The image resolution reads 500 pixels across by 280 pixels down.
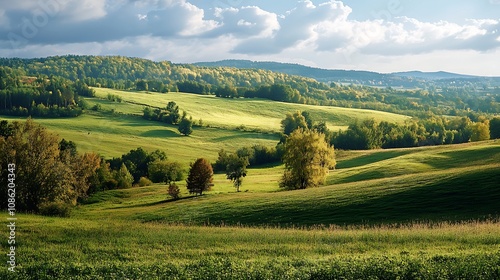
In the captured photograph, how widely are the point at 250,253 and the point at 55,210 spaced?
100 feet

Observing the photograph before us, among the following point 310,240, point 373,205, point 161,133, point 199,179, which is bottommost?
point 199,179

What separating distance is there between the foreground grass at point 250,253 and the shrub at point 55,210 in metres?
14.8

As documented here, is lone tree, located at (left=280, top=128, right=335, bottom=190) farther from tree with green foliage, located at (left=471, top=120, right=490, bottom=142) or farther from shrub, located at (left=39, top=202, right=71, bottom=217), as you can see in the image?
tree with green foliage, located at (left=471, top=120, right=490, bottom=142)

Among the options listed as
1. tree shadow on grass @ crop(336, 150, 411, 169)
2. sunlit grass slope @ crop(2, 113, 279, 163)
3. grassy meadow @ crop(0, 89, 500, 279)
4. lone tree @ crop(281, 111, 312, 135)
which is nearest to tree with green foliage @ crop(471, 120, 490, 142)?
tree shadow on grass @ crop(336, 150, 411, 169)

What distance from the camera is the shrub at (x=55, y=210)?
44.0 m

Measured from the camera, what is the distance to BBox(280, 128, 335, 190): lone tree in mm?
68938

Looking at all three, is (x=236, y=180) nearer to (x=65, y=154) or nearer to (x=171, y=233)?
(x=65, y=154)

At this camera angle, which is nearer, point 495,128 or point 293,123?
point 495,128

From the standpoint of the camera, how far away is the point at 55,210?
44.6 metres

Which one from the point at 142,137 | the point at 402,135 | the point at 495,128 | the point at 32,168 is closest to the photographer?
the point at 32,168

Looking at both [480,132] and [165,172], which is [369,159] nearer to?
[165,172]

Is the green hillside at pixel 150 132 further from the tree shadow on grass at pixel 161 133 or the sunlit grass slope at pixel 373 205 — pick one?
the sunlit grass slope at pixel 373 205

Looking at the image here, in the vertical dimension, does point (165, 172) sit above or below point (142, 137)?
below

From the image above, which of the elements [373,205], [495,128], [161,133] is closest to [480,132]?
[495,128]
